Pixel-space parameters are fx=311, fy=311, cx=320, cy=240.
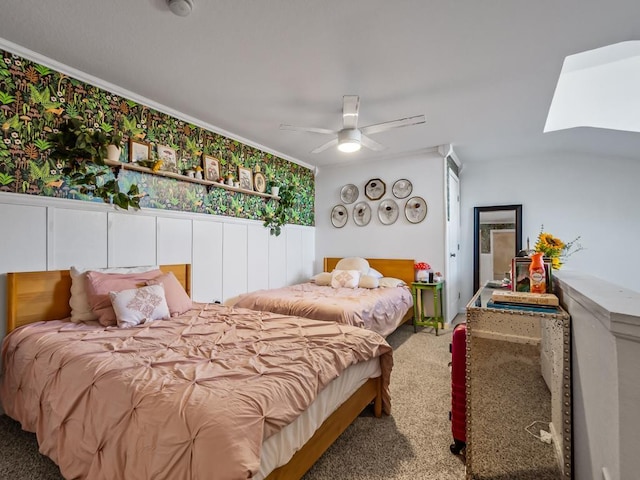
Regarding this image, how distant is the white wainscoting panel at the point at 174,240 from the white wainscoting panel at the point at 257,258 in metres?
0.97

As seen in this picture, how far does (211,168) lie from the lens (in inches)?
150

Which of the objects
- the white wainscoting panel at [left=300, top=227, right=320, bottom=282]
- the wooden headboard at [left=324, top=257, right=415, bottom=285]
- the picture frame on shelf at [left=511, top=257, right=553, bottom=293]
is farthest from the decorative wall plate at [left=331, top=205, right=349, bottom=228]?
the picture frame on shelf at [left=511, top=257, right=553, bottom=293]

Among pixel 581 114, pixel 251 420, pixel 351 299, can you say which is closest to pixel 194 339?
pixel 251 420

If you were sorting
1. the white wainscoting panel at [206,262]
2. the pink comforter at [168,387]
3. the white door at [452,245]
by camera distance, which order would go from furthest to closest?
1. the white door at [452,245]
2. the white wainscoting panel at [206,262]
3. the pink comforter at [168,387]

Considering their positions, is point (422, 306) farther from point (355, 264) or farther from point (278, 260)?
point (278, 260)

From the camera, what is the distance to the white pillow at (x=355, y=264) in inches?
189

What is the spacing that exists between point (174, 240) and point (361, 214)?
302 cm

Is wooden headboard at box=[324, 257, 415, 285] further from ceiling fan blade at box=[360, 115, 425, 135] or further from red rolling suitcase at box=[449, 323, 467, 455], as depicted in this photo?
red rolling suitcase at box=[449, 323, 467, 455]

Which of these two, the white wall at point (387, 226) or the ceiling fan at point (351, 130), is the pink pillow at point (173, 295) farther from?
the white wall at point (387, 226)

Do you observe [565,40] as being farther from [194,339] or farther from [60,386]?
[60,386]

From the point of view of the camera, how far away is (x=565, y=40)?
2160 millimetres

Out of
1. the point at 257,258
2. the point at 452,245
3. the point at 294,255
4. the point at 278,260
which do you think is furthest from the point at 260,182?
the point at 452,245

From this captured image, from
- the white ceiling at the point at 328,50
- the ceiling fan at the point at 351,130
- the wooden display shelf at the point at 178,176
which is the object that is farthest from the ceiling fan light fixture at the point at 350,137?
the wooden display shelf at the point at 178,176

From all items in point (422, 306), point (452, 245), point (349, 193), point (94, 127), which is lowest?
point (422, 306)
